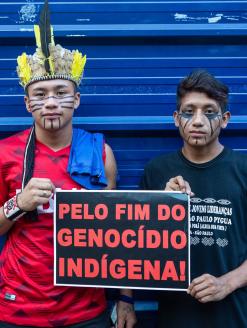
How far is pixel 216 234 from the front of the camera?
1.67m

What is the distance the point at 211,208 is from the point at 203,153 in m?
0.21

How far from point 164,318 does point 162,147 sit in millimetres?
751

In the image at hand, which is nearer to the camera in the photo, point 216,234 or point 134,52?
point 216,234

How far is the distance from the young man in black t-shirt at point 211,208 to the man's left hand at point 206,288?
0.07 metres

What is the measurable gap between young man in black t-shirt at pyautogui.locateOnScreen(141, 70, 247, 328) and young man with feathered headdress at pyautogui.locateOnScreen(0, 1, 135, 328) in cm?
35

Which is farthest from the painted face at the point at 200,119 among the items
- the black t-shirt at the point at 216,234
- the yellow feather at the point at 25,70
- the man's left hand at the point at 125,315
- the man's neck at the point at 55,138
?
the man's left hand at the point at 125,315

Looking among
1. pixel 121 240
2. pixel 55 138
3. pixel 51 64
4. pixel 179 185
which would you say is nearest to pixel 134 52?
pixel 51 64

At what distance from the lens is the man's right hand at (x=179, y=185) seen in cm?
158

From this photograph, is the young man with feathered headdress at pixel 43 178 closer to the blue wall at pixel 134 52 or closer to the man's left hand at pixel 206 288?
the blue wall at pixel 134 52

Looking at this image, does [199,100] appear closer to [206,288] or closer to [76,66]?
[76,66]

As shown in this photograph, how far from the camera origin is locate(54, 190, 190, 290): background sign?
63.7 inches

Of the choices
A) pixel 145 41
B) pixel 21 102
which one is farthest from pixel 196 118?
pixel 21 102

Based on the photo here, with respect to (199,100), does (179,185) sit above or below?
below

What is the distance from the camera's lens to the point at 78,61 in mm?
1803
